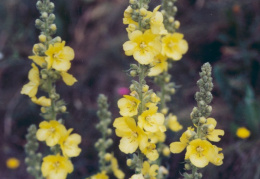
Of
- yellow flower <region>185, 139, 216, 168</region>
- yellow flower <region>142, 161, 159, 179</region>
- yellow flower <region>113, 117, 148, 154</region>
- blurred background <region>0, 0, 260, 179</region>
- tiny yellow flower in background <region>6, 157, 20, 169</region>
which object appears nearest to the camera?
yellow flower <region>185, 139, 216, 168</region>

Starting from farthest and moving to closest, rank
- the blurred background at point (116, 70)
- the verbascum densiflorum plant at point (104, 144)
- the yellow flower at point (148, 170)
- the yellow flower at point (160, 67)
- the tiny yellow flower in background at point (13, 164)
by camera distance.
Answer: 1. the tiny yellow flower in background at point (13, 164)
2. the blurred background at point (116, 70)
3. the yellow flower at point (160, 67)
4. the verbascum densiflorum plant at point (104, 144)
5. the yellow flower at point (148, 170)

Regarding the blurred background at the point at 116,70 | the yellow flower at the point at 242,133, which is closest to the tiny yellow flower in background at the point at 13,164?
the blurred background at the point at 116,70

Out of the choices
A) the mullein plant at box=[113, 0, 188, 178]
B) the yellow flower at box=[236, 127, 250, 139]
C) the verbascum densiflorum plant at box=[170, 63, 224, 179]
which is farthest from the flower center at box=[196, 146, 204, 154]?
the yellow flower at box=[236, 127, 250, 139]

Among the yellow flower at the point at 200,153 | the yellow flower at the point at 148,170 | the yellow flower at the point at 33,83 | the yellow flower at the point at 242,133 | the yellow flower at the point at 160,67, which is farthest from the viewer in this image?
the yellow flower at the point at 242,133

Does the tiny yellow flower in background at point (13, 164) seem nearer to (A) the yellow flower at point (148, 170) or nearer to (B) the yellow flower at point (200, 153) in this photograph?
(A) the yellow flower at point (148, 170)

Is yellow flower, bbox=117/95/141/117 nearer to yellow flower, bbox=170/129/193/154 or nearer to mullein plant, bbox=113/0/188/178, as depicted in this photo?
mullein plant, bbox=113/0/188/178

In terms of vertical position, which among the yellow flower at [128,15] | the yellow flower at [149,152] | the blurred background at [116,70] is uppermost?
the blurred background at [116,70]

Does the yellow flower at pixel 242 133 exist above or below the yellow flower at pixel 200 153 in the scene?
above

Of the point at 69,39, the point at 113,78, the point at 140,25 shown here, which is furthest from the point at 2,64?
the point at 140,25
